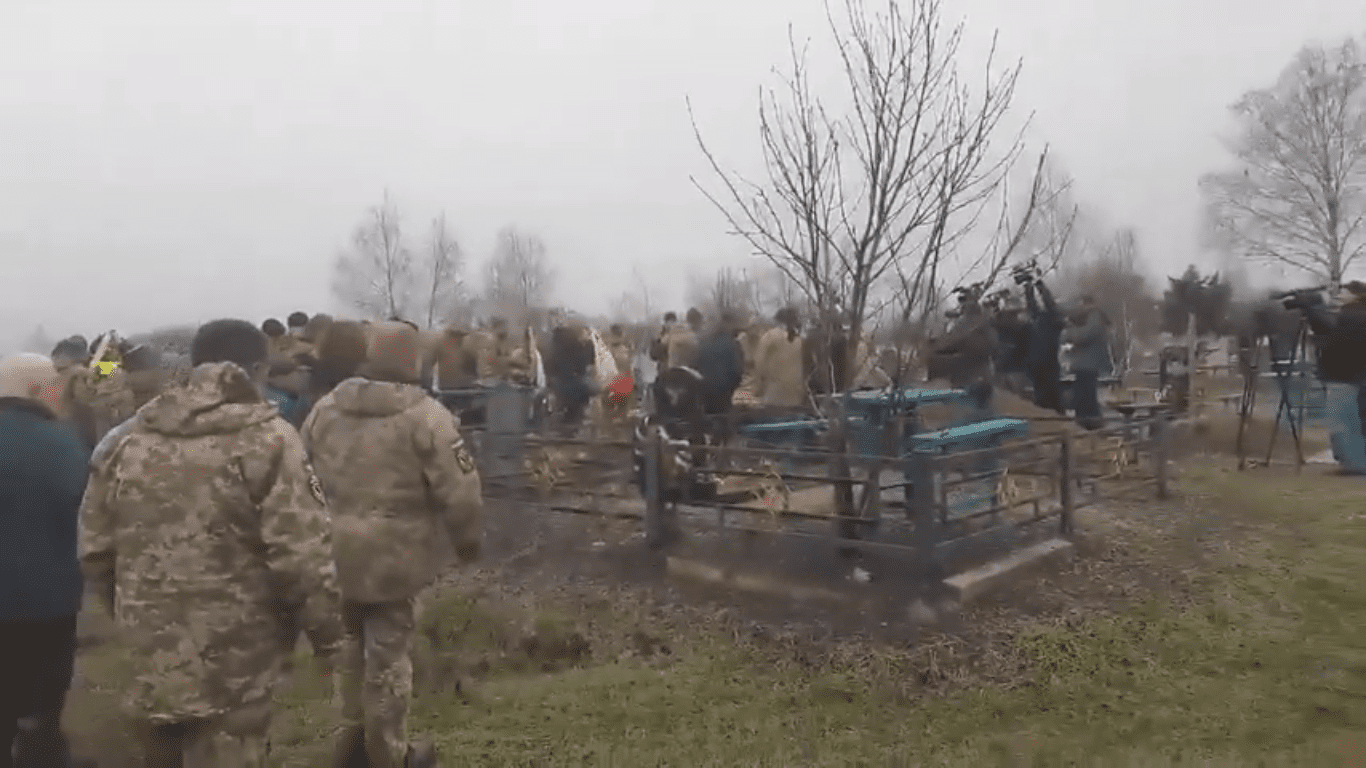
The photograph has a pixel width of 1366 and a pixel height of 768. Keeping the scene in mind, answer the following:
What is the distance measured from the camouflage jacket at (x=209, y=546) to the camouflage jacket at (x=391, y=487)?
1.03 m

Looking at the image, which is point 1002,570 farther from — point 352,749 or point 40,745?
point 40,745

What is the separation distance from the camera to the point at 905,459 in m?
7.02

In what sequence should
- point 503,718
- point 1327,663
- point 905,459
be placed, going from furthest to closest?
point 905,459 < point 1327,663 < point 503,718

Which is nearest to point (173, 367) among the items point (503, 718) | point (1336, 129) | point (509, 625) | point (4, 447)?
point (4, 447)

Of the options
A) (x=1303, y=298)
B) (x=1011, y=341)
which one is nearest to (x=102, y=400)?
(x=1011, y=341)

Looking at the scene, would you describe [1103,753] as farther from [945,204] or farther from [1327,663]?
[945,204]

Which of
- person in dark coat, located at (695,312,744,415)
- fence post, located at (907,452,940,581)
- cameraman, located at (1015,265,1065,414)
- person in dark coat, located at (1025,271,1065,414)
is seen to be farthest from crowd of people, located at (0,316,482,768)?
person in dark coat, located at (1025,271,1065,414)

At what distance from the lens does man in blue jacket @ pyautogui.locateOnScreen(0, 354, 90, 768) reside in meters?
4.40

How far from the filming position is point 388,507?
16.0 feet

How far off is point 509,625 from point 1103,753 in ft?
12.7

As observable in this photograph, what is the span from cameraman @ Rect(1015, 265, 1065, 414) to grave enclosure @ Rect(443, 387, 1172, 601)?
5.51ft

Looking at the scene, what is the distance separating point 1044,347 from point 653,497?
20.0 feet

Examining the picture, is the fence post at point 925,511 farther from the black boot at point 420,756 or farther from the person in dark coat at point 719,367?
the person in dark coat at point 719,367

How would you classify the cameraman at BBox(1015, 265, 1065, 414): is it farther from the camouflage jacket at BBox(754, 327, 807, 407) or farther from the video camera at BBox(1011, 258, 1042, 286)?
the camouflage jacket at BBox(754, 327, 807, 407)
